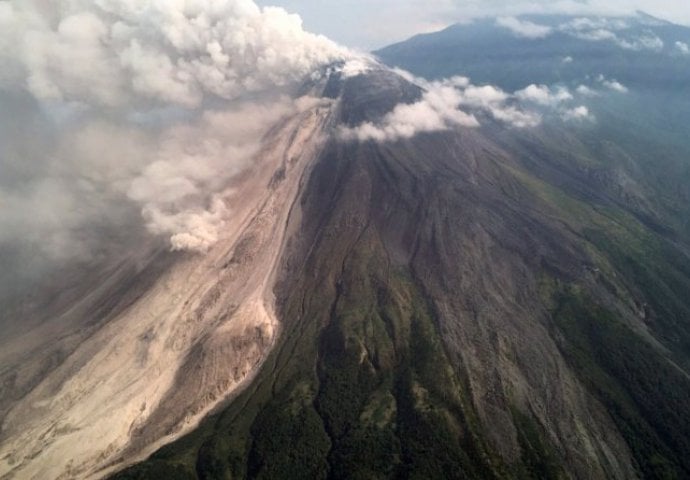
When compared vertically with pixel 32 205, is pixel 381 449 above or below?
below

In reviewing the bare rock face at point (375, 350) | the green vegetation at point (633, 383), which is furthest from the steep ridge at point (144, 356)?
the green vegetation at point (633, 383)

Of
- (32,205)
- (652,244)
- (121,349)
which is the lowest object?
(652,244)

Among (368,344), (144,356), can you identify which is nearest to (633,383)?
(368,344)

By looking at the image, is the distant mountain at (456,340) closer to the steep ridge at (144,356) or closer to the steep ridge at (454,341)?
the steep ridge at (454,341)

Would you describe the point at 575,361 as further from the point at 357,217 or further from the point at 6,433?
the point at 6,433

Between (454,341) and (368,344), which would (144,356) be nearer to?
(368,344)

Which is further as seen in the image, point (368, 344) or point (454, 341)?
point (368, 344)

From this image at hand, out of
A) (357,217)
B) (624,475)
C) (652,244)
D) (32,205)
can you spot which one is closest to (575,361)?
(624,475)

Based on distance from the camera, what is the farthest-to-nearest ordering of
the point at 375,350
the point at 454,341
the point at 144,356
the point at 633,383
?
1. the point at 375,350
2. the point at 454,341
3. the point at 144,356
4. the point at 633,383
